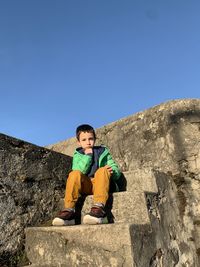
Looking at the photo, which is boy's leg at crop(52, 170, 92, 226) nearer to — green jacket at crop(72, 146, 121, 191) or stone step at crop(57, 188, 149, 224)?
green jacket at crop(72, 146, 121, 191)

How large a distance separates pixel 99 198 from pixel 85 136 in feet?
2.56

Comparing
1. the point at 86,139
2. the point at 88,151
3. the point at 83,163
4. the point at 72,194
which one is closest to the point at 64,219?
the point at 72,194

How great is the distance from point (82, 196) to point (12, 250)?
681 mm

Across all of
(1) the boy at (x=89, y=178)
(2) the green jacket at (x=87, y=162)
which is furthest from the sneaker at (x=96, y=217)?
(2) the green jacket at (x=87, y=162)

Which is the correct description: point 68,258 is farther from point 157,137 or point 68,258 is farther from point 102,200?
point 157,137

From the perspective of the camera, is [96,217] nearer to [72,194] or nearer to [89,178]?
[72,194]

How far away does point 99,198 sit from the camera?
226 cm

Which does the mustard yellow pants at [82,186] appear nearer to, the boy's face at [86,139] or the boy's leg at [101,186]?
the boy's leg at [101,186]

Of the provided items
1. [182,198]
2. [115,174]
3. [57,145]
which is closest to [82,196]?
[115,174]

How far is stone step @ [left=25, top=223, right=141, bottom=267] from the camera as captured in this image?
1.84 metres

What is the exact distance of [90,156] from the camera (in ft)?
8.88

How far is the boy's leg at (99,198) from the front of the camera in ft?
6.85

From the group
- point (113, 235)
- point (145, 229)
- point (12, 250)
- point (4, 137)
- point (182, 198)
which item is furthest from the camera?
point (182, 198)

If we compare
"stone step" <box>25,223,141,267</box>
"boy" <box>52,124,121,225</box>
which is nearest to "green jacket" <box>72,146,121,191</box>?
"boy" <box>52,124,121,225</box>
